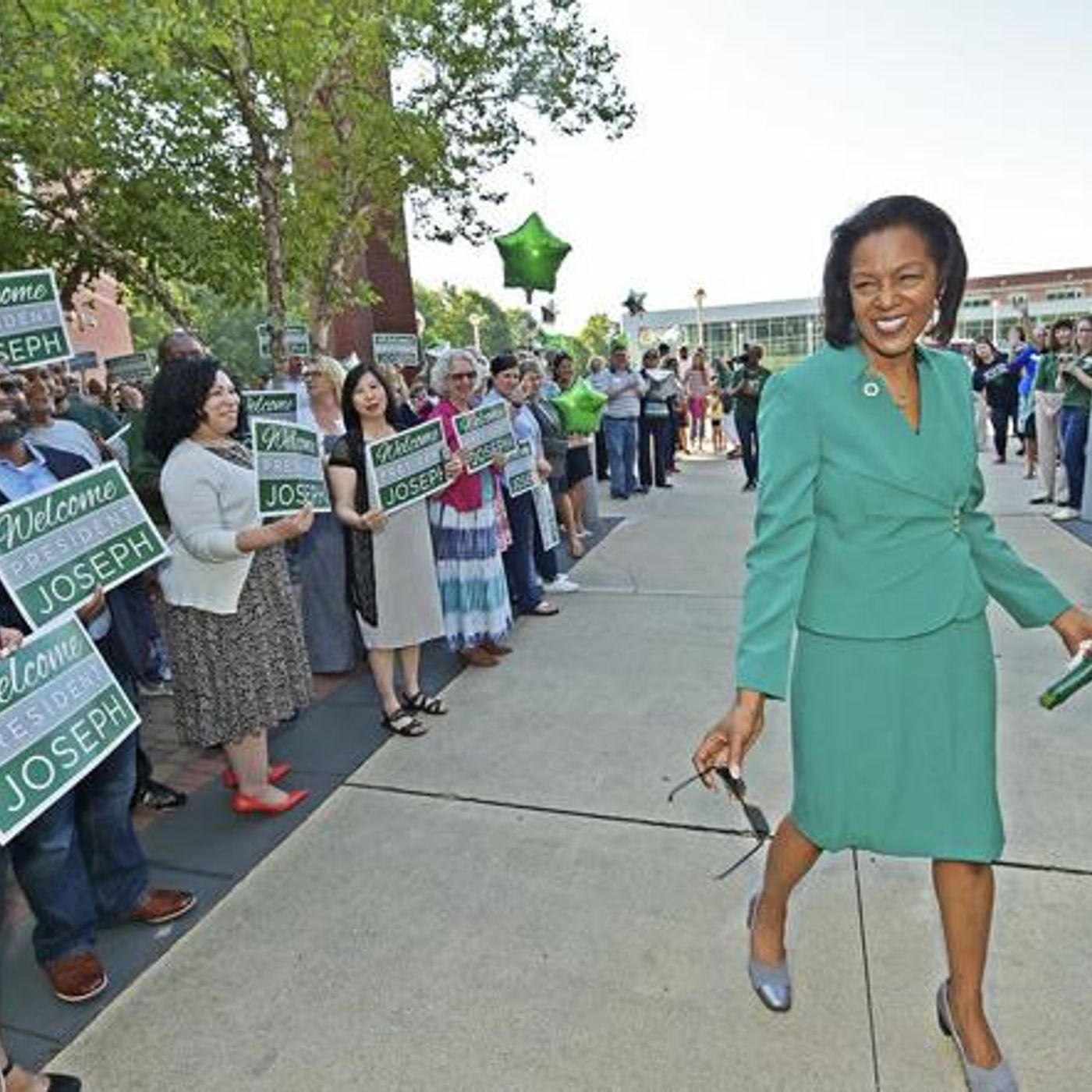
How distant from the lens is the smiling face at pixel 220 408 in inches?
120

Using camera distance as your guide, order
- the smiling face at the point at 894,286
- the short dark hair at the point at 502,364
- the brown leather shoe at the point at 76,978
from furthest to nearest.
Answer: the short dark hair at the point at 502,364
the brown leather shoe at the point at 76,978
the smiling face at the point at 894,286

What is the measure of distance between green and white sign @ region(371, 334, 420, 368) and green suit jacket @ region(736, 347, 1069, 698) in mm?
7874

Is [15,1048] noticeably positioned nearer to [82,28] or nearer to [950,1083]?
[950,1083]

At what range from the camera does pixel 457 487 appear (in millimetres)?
4754

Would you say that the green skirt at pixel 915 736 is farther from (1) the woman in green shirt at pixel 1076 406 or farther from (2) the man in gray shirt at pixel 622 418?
(2) the man in gray shirt at pixel 622 418

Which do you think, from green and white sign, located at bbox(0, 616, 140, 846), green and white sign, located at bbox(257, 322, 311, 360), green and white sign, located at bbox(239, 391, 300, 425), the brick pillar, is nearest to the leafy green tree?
green and white sign, located at bbox(257, 322, 311, 360)

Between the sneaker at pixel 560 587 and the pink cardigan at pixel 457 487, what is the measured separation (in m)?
1.80

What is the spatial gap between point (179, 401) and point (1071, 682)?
281 cm

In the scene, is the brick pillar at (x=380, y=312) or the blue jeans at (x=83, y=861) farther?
the brick pillar at (x=380, y=312)

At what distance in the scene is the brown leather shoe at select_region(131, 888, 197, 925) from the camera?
2.76 meters

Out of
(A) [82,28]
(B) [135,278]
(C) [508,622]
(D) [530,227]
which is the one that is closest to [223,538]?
(C) [508,622]

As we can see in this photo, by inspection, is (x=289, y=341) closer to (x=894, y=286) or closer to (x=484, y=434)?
(x=484, y=434)

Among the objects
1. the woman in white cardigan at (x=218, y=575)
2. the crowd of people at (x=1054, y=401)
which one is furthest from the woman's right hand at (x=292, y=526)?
the crowd of people at (x=1054, y=401)

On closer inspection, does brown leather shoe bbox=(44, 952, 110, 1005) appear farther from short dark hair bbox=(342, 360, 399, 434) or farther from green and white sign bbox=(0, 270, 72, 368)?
short dark hair bbox=(342, 360, 399, 434)
